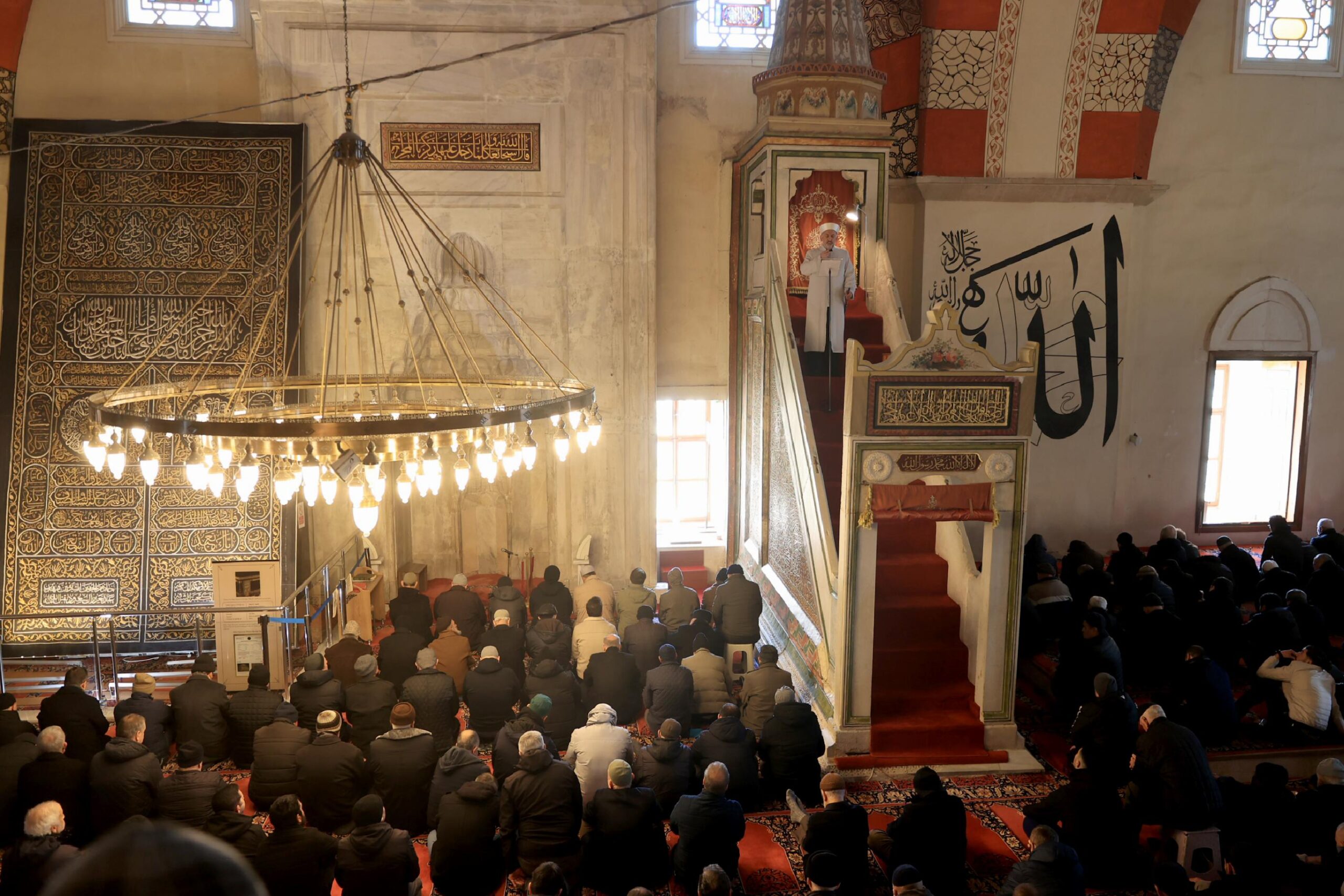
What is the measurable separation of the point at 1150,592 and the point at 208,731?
560cm

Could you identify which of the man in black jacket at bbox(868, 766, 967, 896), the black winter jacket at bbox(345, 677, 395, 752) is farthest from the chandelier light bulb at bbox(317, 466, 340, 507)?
the man in black jacket at bbox(868, 766, 967, 896)

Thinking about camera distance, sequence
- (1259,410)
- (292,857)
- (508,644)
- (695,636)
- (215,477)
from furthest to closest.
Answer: (1259,410) → (695,636) → (508,644) → (215,477) → (292,857)

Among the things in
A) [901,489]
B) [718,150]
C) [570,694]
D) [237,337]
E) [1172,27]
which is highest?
[1172,27]

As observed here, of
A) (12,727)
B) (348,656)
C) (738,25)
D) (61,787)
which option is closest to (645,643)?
(348,656)

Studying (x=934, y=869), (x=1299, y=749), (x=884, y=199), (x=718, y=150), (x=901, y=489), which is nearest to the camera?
(x=934, y=869)

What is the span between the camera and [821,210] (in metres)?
6.70

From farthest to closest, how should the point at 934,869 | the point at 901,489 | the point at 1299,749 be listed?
the point at 1299,749, the point at 901,489, the point at 934,869

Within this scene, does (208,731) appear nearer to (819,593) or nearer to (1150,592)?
(819,593)

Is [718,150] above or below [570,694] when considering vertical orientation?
above

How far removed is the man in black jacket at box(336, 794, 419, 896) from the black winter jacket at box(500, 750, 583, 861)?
0.52 meters

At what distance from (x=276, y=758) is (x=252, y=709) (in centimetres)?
62

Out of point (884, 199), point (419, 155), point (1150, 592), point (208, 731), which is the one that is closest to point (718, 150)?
point (884, 199)

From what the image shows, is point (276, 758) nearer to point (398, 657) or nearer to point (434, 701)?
point (434, 701)

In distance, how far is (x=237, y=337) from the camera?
6.84 meters
